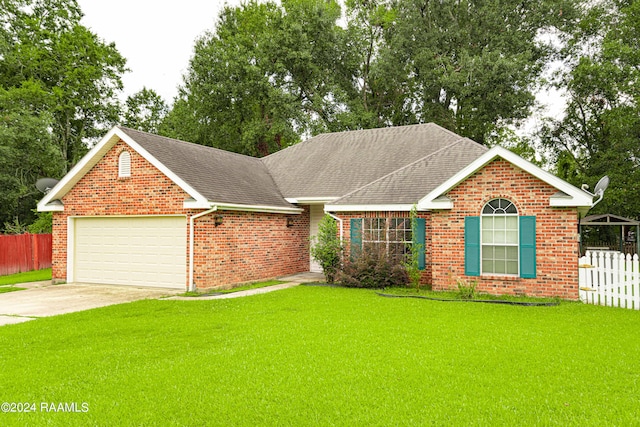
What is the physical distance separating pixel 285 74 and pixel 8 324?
87.5 ft

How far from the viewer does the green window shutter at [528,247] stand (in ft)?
35.8

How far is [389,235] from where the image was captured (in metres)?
13.8

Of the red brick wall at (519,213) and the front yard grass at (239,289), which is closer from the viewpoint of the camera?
the red brick wall at (519,213)

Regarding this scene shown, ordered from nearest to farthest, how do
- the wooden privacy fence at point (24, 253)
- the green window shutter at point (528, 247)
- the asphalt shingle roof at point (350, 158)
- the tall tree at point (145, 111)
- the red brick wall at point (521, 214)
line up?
1. the red brick wall at point (521, 214)
2. the green window shutter at point (528, 247)
3. the asphalt shingle roof at point (350, 158)
4. the wooden privacy fence at point (24, 253)
5. the tall tree at point (145, 111)

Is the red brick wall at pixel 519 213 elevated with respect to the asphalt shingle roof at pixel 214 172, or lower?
lower

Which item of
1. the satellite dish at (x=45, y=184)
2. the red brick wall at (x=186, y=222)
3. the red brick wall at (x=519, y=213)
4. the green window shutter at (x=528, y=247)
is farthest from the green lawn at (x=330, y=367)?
the satellite dish at (x=45, y=184)

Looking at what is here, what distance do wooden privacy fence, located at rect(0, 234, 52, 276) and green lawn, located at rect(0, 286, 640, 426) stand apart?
1129 cm

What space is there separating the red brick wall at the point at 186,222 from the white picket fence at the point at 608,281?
9.23 m

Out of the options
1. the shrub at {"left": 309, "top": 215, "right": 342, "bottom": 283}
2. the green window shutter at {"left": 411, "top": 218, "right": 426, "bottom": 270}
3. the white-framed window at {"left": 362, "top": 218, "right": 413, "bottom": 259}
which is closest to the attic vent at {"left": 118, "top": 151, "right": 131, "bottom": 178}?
the shrub at {"left": 309, "top": 215, "right": 342, "bottom": 283}

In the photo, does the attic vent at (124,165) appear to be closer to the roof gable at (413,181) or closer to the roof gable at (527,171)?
the roof gable at (413,181)

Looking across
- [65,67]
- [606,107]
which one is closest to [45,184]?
[65,67]

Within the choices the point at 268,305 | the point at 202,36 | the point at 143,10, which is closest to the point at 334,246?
the point at 268,305

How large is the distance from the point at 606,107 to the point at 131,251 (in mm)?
29658

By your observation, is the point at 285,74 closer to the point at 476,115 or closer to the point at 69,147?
the point at 476,115
